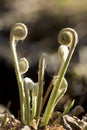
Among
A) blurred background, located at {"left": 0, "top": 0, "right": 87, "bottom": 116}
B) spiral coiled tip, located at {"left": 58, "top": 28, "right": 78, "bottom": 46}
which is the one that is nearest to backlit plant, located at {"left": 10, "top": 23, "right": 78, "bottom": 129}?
spiral coiled tip, located at {"left": 58, "top": 28, "right": 78, "bottom": 46}

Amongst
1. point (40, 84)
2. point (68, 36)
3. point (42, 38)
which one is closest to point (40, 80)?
point (40, 84)

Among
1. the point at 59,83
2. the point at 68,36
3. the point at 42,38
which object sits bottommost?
the point at 42,38

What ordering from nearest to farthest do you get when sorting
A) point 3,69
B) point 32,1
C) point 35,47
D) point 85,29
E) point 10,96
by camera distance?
point 10,96, point 3,69, point 35,47, point 85,29, point 32,1

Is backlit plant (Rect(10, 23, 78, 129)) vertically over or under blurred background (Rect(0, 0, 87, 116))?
over

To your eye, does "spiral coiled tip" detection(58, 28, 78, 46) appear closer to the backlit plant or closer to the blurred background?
the backlit plant

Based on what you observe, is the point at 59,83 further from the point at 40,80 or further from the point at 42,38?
the point at 42,38

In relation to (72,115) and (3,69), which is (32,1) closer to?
(3,69)

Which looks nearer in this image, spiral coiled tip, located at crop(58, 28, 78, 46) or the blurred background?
spiral coiled tip, located at crop(58, 28, 78, 46)

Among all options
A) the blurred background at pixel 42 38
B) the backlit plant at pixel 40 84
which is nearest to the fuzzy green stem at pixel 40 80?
the backlit plant at pixel 40 84

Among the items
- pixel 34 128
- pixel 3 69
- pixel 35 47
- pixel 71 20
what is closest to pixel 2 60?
pixel 3 69
